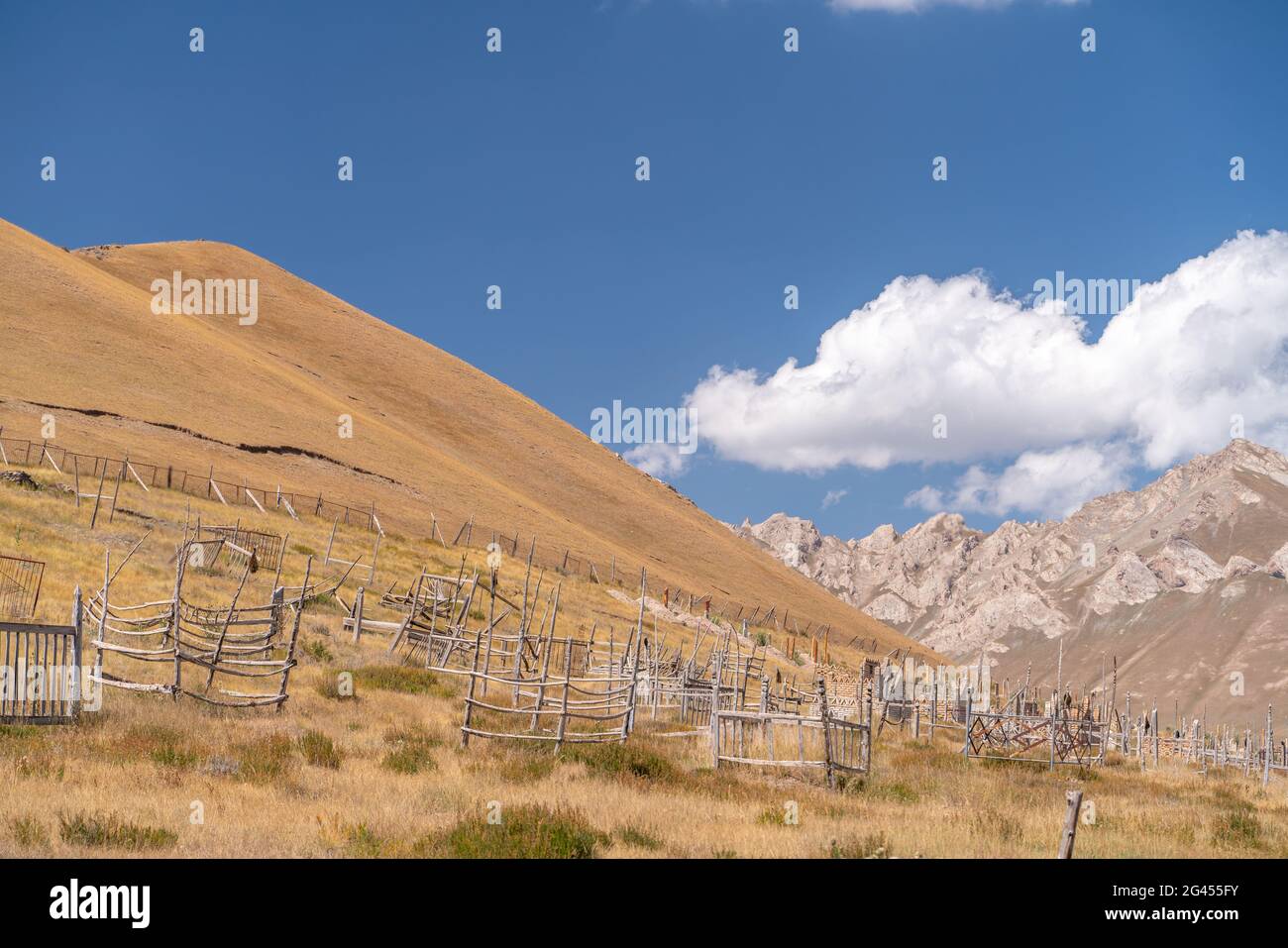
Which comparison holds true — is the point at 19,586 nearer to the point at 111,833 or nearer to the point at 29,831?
the point at 29,831

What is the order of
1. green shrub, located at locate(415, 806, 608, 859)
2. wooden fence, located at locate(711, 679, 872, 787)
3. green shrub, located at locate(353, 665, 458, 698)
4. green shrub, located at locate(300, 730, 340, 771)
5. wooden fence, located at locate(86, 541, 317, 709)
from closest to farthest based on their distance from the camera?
green shrub, located at locate(415, 806, 608, 859)
green shrub, located at locate(300, 730, 340, 771)
wooden fence, located at locate(711, 679, 872, 787)
wooden fence, located at locate(86, 541, 317, 709)
green shrub, located at locate(353, 665, 458, 698)

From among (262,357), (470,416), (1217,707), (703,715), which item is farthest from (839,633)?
(1217,707)

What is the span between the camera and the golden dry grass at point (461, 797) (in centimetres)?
970

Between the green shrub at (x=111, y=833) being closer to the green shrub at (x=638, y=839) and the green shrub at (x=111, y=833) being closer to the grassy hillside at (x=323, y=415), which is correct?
the green shrub at (x=638, y=839)

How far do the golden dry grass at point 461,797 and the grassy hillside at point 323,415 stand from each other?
123 ft

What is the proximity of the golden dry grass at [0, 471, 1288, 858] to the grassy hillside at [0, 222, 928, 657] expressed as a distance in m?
37.4

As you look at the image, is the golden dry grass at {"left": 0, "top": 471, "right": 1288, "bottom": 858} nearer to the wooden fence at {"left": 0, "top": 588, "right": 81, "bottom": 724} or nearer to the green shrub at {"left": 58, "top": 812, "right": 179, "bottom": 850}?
the green shrub at {"left": 58, "top": 812, "right": 179, "bottom": 850}

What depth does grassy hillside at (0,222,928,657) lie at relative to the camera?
56469mm

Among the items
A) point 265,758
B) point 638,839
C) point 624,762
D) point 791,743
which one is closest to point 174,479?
point 791,743

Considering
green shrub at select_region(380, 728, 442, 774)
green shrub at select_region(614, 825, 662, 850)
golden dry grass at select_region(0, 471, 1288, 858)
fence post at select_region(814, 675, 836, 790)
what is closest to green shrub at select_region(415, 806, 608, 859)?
golden dry grass at select_region(0, 471, 1288, 858)

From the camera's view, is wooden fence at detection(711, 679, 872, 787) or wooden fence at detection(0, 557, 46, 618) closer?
wooden fence at detection(711, 679, 872, 787)
